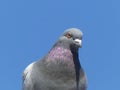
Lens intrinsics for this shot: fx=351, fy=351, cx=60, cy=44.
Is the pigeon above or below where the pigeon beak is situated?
below

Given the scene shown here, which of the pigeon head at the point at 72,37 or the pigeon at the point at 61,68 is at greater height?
the pigeon head at the point at 72,37

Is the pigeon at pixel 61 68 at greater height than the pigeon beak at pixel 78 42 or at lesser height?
lesser

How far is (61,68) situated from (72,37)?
2.68 ft

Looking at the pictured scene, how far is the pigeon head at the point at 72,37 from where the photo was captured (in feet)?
27.5

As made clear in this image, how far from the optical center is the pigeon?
8.34m

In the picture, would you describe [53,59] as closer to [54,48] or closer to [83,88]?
[54,48]

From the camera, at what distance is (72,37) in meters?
8.57

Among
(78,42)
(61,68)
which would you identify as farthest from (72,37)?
(61,68)

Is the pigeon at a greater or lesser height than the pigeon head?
lesser

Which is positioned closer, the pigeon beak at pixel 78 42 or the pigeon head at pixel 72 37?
the pigeon beak at pixel 78 42

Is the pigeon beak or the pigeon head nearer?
the pigeon beak

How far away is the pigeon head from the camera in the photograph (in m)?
8.38

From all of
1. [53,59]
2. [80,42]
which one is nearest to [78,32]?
[80,42]

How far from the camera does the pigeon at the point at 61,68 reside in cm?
834
